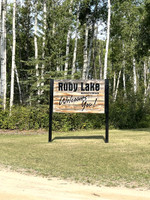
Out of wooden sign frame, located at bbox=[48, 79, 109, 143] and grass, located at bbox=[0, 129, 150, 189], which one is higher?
wooden sign frame, located at bbox=[48, 79, 109, 143]

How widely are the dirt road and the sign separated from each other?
6180 mm

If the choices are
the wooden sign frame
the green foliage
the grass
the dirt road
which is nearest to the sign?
the wooden sign frame

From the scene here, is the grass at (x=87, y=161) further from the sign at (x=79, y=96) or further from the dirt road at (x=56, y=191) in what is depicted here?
the sign at (x=79, y=96)

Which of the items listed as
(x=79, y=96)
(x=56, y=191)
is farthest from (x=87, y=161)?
(x=79, y=96)

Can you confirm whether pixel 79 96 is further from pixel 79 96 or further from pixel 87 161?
pixel 87 161

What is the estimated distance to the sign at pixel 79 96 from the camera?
39.1ft

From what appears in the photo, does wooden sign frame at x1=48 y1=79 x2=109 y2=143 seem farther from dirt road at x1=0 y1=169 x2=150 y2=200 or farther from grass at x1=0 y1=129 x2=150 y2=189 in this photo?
dirt road at x1=0 y1=169 x2=150 y2=200

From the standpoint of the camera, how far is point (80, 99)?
1200 centimetres

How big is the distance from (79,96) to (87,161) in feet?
15.0

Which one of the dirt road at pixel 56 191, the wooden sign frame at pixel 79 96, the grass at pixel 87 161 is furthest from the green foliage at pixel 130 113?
the dirt road at pixel 56 191

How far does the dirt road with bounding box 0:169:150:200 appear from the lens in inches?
184

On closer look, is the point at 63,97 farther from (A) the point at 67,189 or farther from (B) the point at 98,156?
(A) the point at 67,189

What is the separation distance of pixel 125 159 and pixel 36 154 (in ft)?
10.2

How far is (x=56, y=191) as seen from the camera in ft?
16.6
